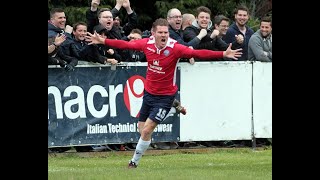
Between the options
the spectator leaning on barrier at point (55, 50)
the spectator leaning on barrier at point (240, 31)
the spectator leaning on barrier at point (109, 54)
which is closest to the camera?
the spectator leaning on barrier at point (55, 50)

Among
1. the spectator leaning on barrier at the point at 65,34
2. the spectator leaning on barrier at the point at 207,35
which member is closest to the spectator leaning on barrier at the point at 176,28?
the spectator leaning on barrier at the point at 207,35

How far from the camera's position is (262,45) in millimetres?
21906

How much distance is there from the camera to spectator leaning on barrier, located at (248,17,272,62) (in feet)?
71.3

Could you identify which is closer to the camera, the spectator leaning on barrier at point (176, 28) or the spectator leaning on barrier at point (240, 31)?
the spectator leaning on barrier at point (176, 28)

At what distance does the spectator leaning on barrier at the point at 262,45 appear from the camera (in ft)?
71.3

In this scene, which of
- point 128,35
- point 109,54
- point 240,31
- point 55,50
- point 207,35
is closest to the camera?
point 55,50

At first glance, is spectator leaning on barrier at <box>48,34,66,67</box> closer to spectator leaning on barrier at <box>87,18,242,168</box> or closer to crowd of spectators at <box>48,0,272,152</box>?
crowd of spectators at <box>48,0,272,152</box>

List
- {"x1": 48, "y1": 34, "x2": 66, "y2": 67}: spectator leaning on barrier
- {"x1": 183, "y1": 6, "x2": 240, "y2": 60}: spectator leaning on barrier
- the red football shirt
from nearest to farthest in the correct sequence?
the red football shirt, {"x1": 48, "y1": 34, "x2": 66, "y2": 67}: spectator leaning on barrier, {"x1": 183, "y1": 6, "x2": 240, "y2": 60}: spectator leaning on barrier

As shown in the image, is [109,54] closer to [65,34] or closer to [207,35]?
[65,34]

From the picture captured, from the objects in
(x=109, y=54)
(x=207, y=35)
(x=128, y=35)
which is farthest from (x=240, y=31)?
(x=109, y=54)

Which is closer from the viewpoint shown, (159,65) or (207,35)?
(159,65)

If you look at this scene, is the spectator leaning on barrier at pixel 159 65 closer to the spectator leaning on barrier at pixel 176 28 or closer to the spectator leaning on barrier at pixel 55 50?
the spectator leaning on barrier at pixel 55 50

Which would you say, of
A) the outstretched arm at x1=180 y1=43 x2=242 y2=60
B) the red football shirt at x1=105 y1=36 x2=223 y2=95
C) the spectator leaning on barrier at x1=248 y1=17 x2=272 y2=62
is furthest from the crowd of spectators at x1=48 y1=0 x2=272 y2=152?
the outstretched arm at x1=180 y1=43 x2=242 y2=60
